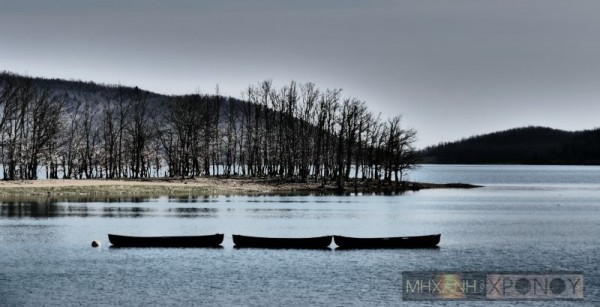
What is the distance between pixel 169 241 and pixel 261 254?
824 cm

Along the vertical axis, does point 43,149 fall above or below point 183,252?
above

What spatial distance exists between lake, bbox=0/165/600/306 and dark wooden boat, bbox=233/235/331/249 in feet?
4.05

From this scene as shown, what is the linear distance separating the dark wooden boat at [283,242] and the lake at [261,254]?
4.05ft

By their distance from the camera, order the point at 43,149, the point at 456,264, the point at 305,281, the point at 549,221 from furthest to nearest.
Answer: the point at 43,149
the point at 549,221
the point at 456,264
the point at 305,281

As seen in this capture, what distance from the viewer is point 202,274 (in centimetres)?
4981

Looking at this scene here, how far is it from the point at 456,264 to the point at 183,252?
65.1 feet

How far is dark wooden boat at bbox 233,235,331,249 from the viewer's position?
61594mm

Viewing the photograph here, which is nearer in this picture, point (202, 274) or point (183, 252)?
point (202, 274)

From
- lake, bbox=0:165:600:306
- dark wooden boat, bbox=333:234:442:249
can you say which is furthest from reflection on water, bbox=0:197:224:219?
dark wooden boat, bbox=333:234:442:249

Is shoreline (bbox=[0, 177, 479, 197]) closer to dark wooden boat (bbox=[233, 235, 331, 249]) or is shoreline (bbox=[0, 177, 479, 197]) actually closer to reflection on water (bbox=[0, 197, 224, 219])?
reflection on water (bbox=[0, 197, 224, 219])

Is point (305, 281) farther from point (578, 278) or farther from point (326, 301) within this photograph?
point (578, 278)

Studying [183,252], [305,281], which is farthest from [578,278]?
[183,252]

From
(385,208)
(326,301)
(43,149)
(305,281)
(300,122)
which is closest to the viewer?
(326,301)

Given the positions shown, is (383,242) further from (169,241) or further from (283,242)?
(169,241)
